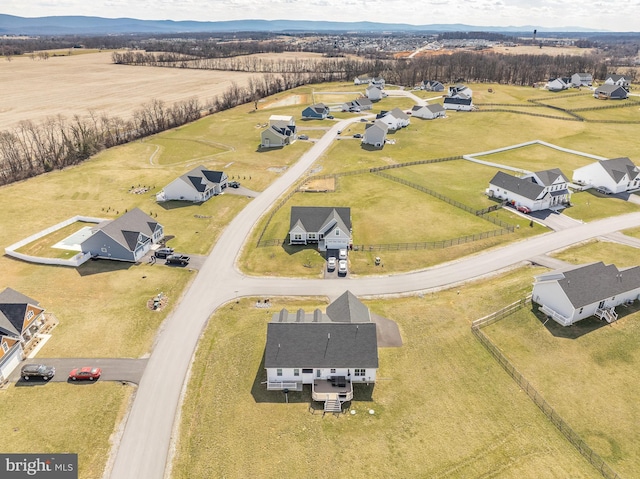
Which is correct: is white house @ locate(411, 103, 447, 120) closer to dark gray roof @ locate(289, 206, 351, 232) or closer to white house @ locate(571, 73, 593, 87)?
white house @ locate(571, 73, 593, 87)

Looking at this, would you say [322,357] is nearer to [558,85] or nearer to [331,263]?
[331,263]

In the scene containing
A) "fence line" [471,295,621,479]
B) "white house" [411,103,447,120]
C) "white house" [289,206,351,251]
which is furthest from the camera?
"white house" [411,103,447,120]

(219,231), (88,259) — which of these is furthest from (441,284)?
(88,259)

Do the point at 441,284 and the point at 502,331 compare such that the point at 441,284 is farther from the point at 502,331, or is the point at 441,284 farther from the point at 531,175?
the point at 531,175

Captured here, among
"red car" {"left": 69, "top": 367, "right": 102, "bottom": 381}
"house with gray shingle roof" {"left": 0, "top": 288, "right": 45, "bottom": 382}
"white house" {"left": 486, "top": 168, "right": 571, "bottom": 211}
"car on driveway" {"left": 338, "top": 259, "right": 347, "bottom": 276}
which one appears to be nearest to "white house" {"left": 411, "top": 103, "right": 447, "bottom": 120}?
"white house" {"left": 486, "top": 168, "right": 571, "bottom": 211}

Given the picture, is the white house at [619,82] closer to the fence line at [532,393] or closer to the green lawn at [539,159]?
the green lawn at [539,159]

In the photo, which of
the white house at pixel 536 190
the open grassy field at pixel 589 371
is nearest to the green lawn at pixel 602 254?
the open grassy field at pixel 589 371
